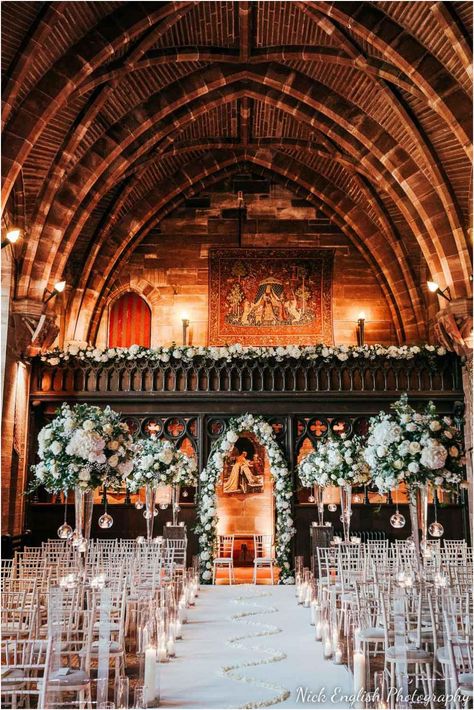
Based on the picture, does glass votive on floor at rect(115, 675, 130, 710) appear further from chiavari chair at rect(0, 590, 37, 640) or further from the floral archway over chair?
the floral archway over chair

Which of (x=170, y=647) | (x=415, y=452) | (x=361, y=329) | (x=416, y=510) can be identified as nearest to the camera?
(x=170, y=647)

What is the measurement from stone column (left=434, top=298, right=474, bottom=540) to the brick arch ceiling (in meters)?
0.40

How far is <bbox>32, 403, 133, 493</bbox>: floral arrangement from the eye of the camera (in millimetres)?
8273

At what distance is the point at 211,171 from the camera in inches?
786

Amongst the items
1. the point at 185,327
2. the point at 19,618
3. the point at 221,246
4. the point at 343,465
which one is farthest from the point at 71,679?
the point at 221,246

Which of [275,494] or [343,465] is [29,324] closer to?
[275,494]

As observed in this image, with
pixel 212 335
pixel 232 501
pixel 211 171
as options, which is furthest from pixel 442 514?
pixel 211 171

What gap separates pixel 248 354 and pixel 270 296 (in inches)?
180

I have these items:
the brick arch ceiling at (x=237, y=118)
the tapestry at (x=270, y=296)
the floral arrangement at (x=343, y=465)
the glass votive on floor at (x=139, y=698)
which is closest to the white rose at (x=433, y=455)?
the floral arrangement at (x=343, y=465)

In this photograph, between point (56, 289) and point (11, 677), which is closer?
point (11, 677)

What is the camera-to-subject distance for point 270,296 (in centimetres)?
2023

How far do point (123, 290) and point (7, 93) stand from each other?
9.29 metres

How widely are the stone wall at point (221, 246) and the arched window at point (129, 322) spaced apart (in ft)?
0.69

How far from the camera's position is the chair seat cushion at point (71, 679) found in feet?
16.7
